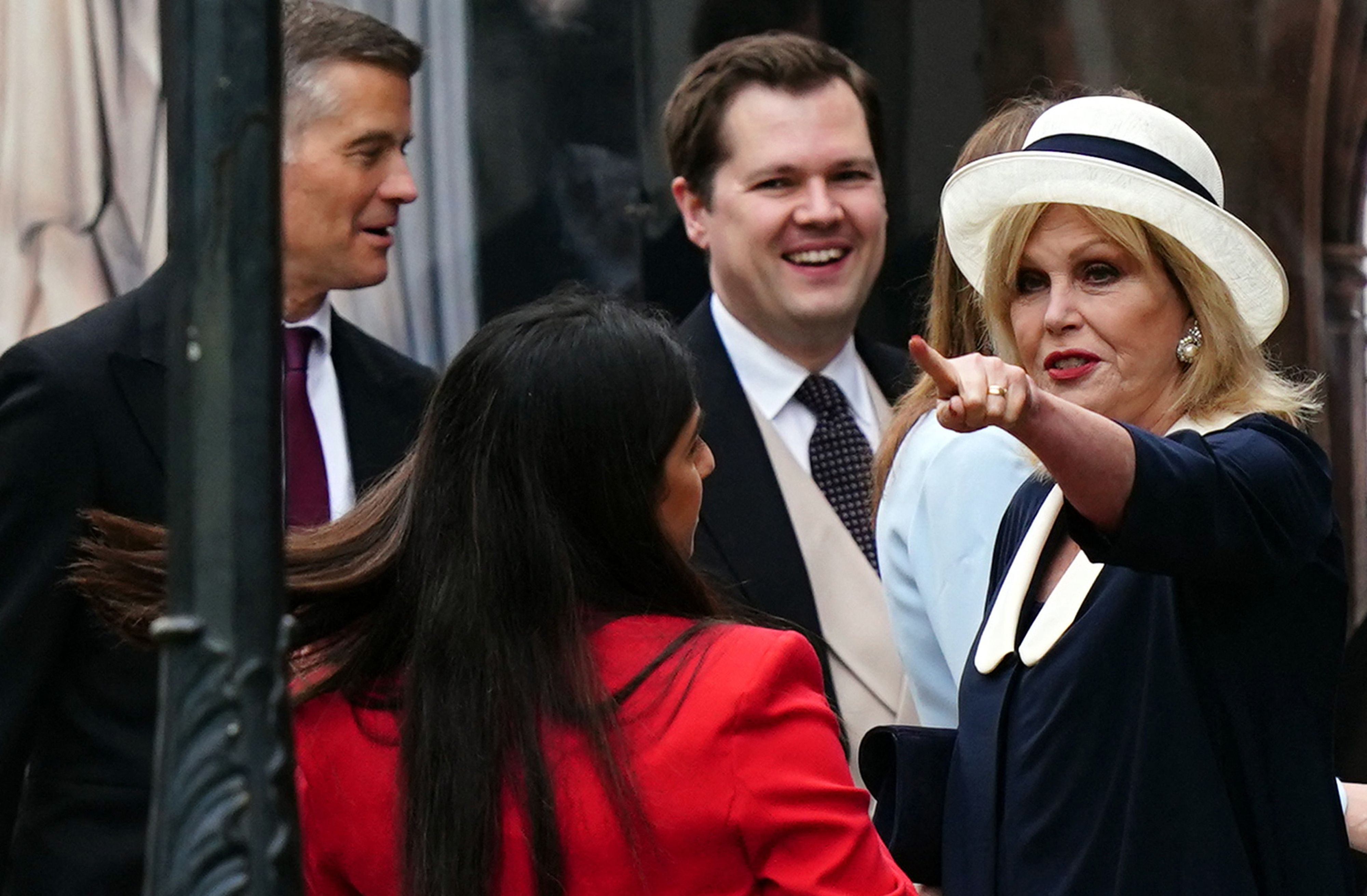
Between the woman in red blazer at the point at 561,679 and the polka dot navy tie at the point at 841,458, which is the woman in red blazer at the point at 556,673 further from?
the polka dot navy tie at the point at 841,458

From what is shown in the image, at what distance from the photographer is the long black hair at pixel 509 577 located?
7.85 ft

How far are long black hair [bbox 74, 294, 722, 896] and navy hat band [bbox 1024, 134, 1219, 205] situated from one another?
67 centimetres

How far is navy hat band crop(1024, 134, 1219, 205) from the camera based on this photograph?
9.29 feet

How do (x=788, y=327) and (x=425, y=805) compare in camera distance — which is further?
(x=788, y=327)

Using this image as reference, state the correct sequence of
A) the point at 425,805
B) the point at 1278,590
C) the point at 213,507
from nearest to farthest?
the point at 213,507
the point at 425,805
the point at 1278,590

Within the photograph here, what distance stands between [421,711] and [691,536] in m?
0.41

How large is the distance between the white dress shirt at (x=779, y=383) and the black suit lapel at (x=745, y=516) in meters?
0.07

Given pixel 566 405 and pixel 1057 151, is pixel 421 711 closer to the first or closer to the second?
pixel 566 405

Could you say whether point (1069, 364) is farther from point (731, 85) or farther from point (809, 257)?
point (731, 85)

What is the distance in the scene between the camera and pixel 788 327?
4543 mm

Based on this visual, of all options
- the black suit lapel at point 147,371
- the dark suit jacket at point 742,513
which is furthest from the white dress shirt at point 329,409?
the dark suit jacket at point 742,513

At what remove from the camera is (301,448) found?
13.7ft

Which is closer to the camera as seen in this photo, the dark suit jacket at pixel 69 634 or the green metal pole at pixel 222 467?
A: the green metal pole at pixel 222 467

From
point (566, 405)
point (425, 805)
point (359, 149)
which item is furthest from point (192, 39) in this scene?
→ point (359, 149)
